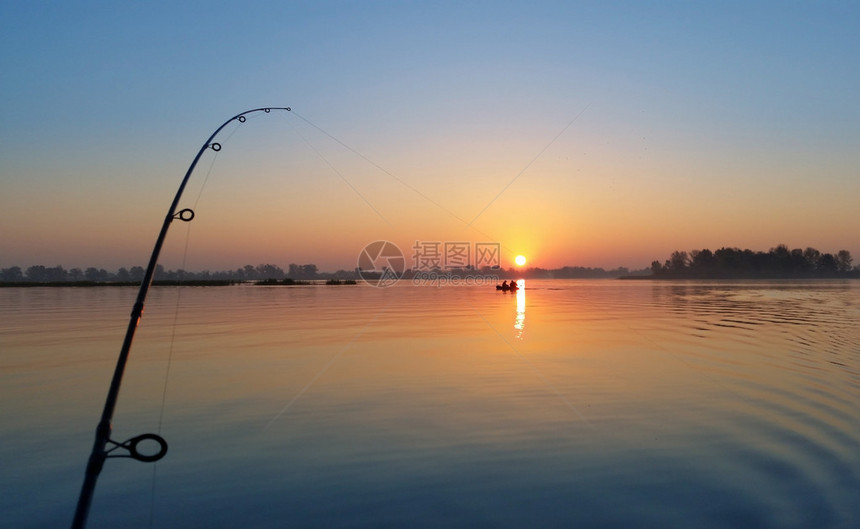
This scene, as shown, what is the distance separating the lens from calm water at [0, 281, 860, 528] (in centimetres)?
805

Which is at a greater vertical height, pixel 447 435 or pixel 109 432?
pixel 109 432

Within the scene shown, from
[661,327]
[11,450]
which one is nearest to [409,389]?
[11,450]

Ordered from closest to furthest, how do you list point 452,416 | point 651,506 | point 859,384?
point 651,506 < point 452,416 < point 859,384

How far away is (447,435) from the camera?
38.2 ft

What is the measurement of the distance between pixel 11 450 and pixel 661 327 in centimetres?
3018

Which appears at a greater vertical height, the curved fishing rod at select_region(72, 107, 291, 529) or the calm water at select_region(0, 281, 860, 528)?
the curved fishing rod at select_region(72, 107, 291, 529)

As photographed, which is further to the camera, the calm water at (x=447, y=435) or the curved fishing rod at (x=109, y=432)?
the calm water at (x=447, y=435)

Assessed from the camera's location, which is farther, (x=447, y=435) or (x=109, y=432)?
(x=447, y=435)

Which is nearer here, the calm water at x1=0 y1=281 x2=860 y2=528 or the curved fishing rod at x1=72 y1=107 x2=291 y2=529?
the curved fishing rod at x1=72 y1=107 x2=291 y2=529

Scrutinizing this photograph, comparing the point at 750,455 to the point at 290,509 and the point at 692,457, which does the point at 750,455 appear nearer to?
the point at 692,457

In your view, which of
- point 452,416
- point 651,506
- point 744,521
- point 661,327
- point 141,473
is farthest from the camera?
point 661,327

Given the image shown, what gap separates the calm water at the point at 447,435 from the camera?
805 cm

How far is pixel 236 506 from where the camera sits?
26.9 ft

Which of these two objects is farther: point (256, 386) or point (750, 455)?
point (256, 386)
